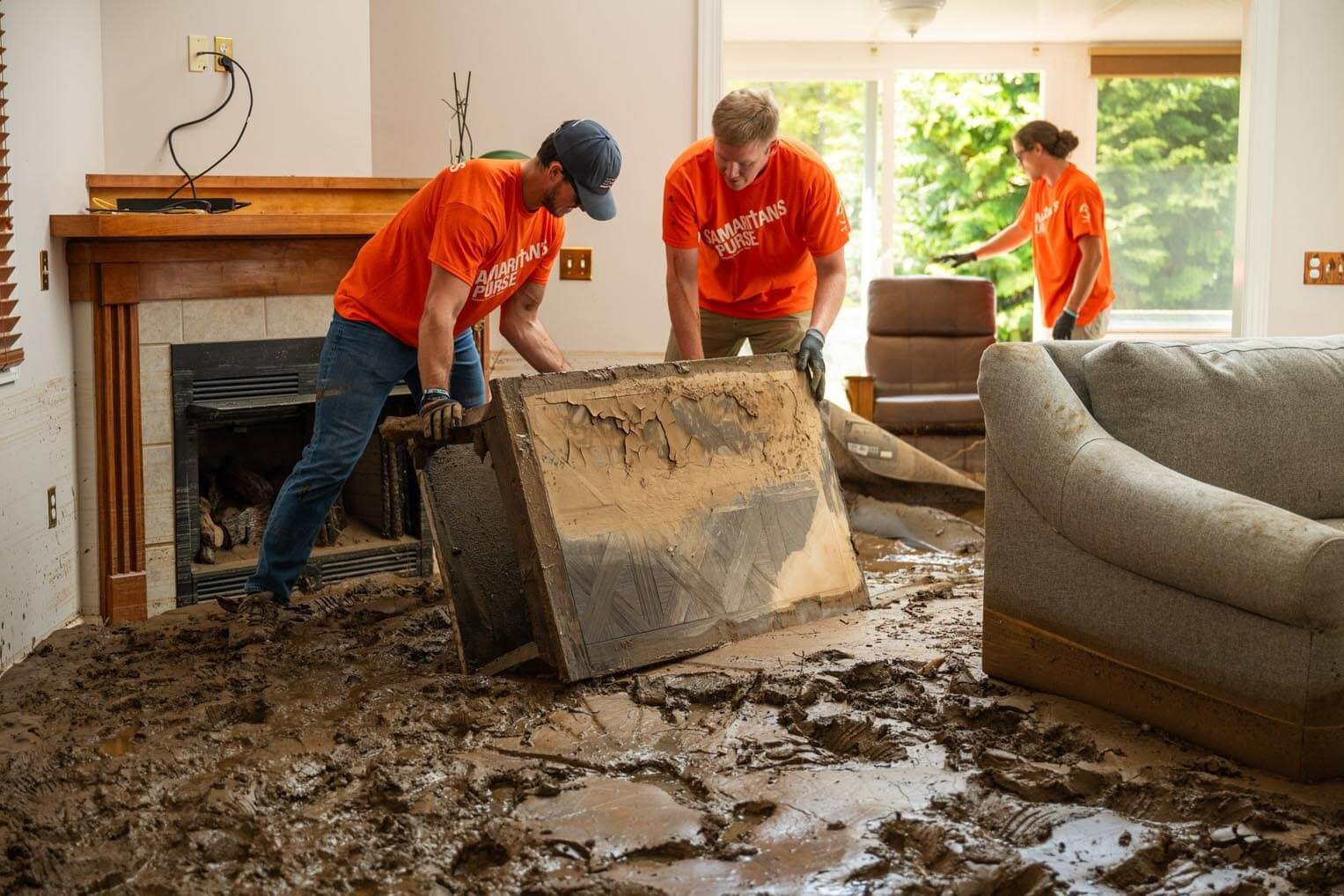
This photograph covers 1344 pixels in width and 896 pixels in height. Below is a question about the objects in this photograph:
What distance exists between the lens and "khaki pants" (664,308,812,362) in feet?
11.9

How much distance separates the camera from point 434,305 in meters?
2.73

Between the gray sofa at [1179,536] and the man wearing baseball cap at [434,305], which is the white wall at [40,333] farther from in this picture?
the gray sofa at [1179,536]

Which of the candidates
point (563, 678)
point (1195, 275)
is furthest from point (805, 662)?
point (1195, 275)

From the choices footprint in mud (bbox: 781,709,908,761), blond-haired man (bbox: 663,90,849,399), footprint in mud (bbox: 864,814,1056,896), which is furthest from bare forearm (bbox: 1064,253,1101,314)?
footprint in mud (bbox: 864,814,1056,896)

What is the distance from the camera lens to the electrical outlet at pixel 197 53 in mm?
3617

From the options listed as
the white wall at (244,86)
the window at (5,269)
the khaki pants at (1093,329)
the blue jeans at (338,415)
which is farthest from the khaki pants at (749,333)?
the khaki pants at (1093,329)

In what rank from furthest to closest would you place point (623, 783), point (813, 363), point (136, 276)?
point (136, 276)
point (813, 363)
point (623, 783)

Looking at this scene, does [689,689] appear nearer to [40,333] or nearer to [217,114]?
[40,333]

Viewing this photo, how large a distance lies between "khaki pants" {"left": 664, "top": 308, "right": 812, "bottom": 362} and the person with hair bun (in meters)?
1.89

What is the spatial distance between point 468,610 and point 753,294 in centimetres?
137

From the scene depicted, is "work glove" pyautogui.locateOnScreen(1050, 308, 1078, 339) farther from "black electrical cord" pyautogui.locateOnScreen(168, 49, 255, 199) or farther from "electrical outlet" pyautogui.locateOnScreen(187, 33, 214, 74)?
"electrical outlet" pyautogui.locateOnScreen(187, 33, 214, 74)

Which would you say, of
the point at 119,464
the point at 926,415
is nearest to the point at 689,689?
the point at 119,464

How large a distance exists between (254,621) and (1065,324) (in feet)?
11.4

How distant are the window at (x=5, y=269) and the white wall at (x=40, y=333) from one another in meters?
0.04
